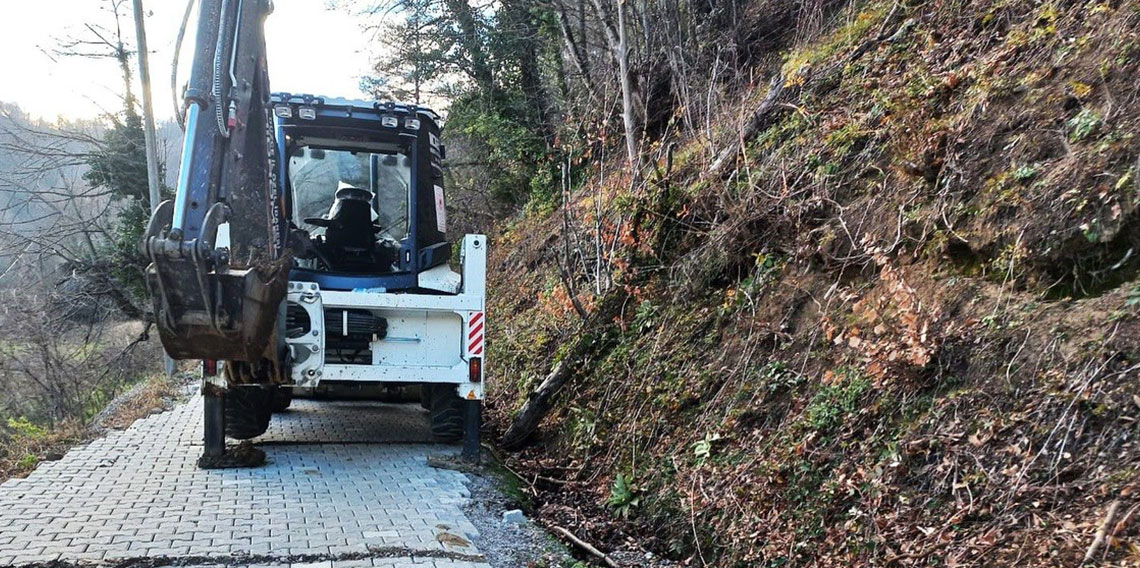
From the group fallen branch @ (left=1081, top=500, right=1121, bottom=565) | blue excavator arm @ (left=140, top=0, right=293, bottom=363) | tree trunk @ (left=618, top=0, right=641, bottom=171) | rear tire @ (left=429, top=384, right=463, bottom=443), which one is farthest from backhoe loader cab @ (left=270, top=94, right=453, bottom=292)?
fallen branch @ (left=1081, top=500, right=1121, bottom=565)

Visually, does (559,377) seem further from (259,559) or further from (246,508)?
(259,559)

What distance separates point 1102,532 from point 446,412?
5546 millimetres

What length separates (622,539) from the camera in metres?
5.25

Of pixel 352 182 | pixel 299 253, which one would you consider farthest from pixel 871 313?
pixel 352 182

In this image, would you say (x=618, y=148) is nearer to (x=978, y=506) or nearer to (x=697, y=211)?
(x=697, y=211)

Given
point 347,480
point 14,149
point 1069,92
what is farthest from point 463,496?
point 14,149

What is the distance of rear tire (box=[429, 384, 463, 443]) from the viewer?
7.57 metres

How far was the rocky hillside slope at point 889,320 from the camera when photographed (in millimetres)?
3766

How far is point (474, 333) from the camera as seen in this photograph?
7188mm

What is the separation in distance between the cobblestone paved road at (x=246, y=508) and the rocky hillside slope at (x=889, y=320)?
1.11 metres

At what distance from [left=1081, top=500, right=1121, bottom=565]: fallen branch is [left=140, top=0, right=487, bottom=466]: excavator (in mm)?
4952

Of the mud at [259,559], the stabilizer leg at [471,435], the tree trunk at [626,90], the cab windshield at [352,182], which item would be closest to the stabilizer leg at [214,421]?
the stabilizer leg at [471,435]

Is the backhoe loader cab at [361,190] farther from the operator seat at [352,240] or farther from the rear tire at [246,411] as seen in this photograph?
the rear tire at [246,411]

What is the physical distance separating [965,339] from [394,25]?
53.8 ft
